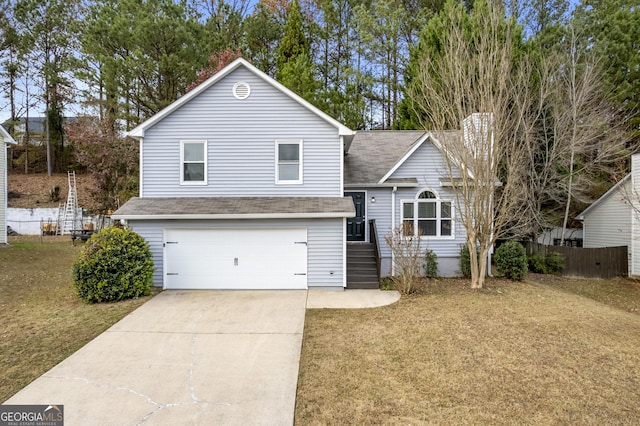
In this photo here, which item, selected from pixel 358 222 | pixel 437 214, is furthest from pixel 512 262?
pixel 358 222

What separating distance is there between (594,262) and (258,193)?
14.0 metres

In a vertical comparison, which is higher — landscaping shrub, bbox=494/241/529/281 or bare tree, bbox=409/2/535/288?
bare tree, bbox=409/2/535/288

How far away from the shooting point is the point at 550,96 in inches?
643

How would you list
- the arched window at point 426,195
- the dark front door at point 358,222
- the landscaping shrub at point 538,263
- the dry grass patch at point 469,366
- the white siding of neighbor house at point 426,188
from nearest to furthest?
the dry grass patch at point 469,366, the white siding of neighbor house at point 426,188, the arched window at point 426,195, the dark front door at point 358,222, the landscaping shrub at point 538,263

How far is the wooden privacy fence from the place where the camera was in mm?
14805

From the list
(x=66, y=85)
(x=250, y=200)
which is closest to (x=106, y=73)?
(x=66, y=85)

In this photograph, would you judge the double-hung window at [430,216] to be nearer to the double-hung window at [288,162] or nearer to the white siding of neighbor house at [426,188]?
the white siding of neighbor house at [426,188]

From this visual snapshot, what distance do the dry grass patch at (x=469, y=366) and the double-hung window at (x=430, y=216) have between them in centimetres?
392

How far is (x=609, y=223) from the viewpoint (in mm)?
17016

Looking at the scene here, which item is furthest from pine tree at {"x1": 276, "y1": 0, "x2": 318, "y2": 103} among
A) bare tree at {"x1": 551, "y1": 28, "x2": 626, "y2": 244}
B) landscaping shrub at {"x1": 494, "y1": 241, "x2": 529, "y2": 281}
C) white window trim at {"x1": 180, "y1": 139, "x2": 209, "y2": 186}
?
landscaping shrub at {"x1": 494, "y1": 241, "x2": 529, "y2": 281}

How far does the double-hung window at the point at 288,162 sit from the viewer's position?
442 inches

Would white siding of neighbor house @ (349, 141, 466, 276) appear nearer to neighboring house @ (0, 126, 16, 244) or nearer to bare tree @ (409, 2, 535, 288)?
bare tree @ (409, 2, 535, 288)

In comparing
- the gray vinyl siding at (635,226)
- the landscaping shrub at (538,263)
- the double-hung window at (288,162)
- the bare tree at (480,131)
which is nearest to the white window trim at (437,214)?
the bare tree at (480,131)

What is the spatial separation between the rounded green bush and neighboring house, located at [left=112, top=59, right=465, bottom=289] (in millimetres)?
956
